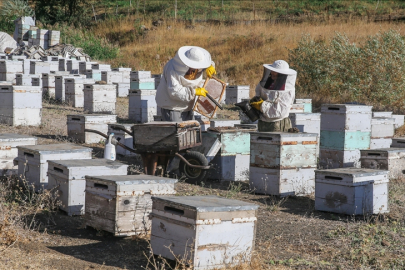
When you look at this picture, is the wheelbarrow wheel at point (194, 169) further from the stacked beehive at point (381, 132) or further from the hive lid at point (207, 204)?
the stacked beehive at point (381, 132)

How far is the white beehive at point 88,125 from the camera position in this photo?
9.40m

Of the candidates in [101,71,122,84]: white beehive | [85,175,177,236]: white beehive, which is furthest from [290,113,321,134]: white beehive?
[101,71,122,84]: white beehive

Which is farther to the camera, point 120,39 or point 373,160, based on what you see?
point 120,39

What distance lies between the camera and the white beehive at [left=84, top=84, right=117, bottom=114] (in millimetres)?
12359

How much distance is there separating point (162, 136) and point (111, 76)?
32.7 ft

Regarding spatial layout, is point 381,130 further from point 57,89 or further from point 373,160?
point 57,89

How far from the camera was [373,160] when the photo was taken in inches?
309

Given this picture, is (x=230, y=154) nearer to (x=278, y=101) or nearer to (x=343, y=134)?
(x=278, y=101)

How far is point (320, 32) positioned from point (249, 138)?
20.4 m

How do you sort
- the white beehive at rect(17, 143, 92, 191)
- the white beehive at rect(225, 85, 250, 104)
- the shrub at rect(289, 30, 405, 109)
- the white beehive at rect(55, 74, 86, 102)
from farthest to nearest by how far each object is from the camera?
1. the shrub at rect(289, 30, 405, 109)
2. the white beehive at rect(225, 85, 250, 104)
3. the white beehive at rect(55, 74, 86, 102)
4. the white beehive at rect(17, 143, 92, 191)

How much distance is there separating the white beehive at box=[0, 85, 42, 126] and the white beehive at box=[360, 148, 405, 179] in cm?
608

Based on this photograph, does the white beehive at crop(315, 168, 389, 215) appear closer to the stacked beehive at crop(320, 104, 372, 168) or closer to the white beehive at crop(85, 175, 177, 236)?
the stacked beehive at crop(320, 104, 372, 168)

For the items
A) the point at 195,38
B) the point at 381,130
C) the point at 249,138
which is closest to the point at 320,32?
the point at 195,38

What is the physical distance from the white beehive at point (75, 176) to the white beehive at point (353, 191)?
2387mm
